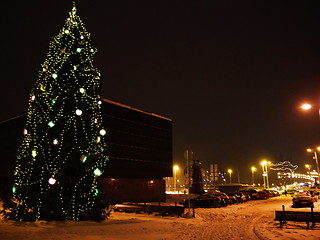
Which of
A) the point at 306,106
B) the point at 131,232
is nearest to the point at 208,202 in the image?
the point at 306,106

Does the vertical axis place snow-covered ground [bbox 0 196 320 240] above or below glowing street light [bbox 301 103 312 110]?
below

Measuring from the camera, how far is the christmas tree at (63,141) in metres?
13.5

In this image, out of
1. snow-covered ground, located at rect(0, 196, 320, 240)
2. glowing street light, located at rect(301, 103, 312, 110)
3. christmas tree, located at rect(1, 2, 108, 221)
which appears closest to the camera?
snow-covered ground, located at rect(0, 196, 320, 240)

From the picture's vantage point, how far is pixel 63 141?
1427 cm

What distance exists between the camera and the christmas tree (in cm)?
1353

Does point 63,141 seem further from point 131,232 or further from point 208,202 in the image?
point 208,202

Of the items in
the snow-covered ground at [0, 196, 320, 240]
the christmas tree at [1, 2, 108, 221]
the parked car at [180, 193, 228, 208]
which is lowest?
the snow-covered ground at [0, 196, 320, 240]

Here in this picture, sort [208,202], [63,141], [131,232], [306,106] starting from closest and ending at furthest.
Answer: [131,232] → [63,141] → [306,106] → [208,202]

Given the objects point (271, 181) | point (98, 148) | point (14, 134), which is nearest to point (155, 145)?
point (14, 134)

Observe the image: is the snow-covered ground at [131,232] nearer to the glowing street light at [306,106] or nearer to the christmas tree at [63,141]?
the christmas tree at [63,141]

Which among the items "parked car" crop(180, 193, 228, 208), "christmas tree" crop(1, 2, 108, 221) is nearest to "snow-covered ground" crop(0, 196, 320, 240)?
"christmas tree" crop(1, 2, 108, 221)

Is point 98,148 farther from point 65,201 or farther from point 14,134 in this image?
point 14,134

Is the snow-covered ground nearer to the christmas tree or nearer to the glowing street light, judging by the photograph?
the christmas tree

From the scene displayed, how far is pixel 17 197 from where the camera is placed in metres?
13.5
